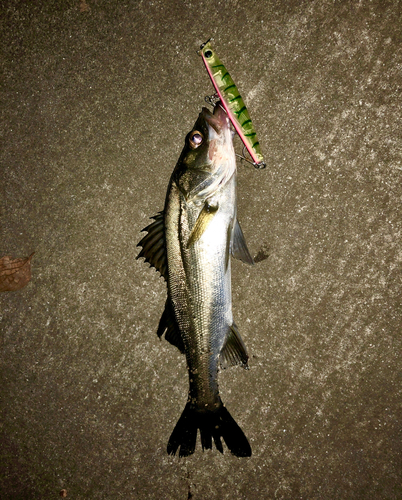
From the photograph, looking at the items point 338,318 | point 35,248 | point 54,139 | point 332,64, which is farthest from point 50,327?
point 332,64

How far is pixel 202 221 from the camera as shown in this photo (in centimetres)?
204

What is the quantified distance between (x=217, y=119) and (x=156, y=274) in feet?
4.51

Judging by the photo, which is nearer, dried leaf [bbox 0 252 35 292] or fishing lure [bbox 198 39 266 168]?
fishing lure [bbox 198 39 266 168]

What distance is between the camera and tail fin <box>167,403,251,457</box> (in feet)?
7.41

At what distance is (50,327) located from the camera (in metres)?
2.85

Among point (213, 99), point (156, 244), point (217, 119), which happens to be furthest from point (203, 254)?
point (213, 99)

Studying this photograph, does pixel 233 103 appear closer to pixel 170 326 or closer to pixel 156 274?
pixel 156 274

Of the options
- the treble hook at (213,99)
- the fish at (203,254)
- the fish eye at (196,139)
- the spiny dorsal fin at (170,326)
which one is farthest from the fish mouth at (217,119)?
the spiny dorsal fin at (170,326)

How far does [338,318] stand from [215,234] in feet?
4.29

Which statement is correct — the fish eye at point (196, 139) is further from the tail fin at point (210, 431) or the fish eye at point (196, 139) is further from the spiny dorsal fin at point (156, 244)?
the tail fin at point (210, 431)

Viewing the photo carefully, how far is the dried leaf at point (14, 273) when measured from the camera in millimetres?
2875

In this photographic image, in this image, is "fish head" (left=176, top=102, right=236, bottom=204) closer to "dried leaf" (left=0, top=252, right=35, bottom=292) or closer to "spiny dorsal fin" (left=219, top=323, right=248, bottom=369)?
"spiny dorsal fin" (left=219, top=323, right=248, bottom=369)

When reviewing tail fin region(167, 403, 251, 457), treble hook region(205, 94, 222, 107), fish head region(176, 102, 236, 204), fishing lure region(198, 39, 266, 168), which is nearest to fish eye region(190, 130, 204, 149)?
fish head region(176, 102, 236, 204)

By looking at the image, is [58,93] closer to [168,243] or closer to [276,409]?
[168,243]
